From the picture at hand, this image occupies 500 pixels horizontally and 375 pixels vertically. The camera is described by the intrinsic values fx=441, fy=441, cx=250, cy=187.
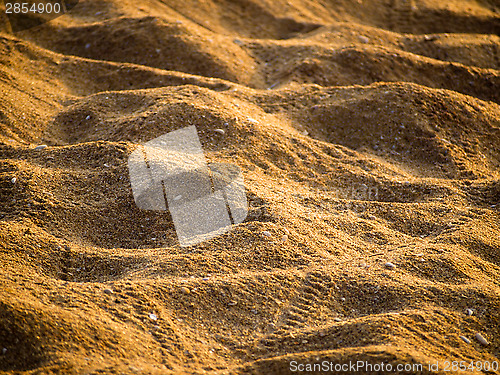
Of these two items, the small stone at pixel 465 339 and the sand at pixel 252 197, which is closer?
the sand at pixel 252 197

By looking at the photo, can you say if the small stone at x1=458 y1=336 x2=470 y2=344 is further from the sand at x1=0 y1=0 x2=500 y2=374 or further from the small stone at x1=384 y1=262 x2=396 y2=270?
the small stone at x1=384 y1=262 x2=396 y2=270

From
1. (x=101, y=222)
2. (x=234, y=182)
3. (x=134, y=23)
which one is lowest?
(x=101, y=222)

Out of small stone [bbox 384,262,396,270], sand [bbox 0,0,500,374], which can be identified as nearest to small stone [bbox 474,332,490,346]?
sand [bbox 0,0,500,374]

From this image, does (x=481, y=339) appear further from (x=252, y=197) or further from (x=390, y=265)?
(x=252, y=197)

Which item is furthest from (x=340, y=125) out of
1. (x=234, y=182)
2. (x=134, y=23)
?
(x=134, y=23)

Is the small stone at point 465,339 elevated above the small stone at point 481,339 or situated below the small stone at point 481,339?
above

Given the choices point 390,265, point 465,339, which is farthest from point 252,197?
point 465,339

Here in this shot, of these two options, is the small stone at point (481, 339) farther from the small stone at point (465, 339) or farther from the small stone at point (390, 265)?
the small stone at point (390, 265)

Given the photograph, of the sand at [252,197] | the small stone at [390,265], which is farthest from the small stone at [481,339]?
the small stone at [390,265]

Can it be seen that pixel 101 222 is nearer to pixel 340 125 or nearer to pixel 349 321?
pixel 349 321
